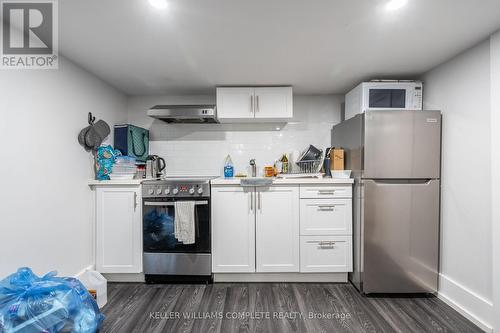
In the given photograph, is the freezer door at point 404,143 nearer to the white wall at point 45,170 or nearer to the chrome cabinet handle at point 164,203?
the chrome cabinet handle at point 164,203

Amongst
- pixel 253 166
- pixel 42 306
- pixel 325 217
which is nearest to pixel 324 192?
pixel 325 217

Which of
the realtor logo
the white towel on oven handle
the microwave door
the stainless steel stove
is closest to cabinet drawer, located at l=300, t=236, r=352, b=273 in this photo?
the stainless steel stove

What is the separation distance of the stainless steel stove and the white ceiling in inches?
45.3

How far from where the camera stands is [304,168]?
2.71 m

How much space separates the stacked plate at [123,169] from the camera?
2273 mm

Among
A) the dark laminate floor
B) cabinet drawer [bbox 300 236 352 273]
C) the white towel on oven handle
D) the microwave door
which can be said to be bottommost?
the dark laminate floor

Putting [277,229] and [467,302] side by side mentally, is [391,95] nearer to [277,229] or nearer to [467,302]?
[277,229]

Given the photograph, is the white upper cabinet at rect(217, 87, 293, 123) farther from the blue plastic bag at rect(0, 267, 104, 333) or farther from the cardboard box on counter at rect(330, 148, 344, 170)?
the blue plastic bag at rect(0, 267, 104, 333)

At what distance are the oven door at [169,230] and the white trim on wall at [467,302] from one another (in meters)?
2.17

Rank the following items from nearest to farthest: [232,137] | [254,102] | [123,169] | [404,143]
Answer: [404,143], [123,169], [254,102], [232,137]

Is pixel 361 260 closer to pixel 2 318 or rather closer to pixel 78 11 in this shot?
pixel 2 318

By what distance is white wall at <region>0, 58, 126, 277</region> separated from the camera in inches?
58.2

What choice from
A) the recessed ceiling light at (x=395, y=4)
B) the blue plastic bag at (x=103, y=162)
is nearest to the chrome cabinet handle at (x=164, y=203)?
the blue plastic bag at (x=103, y=162)

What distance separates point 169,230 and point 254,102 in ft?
5.42
